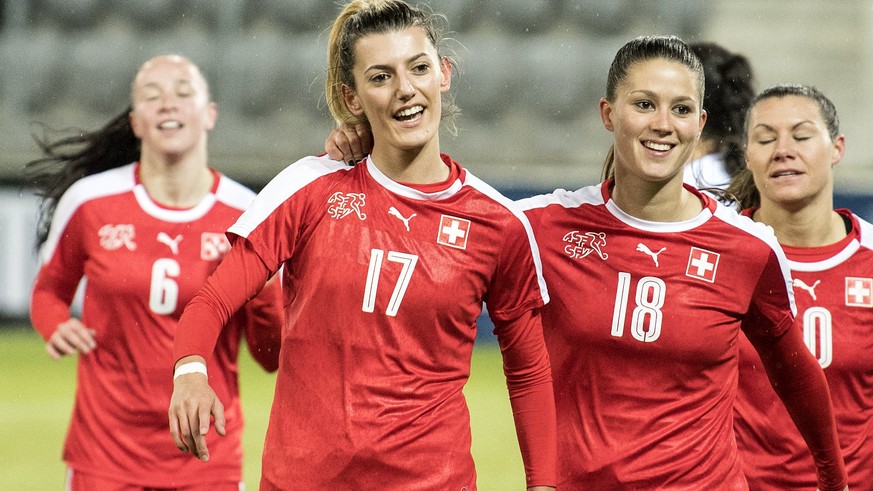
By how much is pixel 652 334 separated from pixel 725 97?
187cm

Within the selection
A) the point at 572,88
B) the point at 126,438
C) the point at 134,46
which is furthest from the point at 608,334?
the point at 134,46

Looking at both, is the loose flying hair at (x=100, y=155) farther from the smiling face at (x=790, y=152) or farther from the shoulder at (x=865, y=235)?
the shoulder at (x=865, y=235)

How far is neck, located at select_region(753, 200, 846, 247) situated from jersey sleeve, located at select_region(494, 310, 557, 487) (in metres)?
1.10

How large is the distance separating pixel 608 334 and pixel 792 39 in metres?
10.9

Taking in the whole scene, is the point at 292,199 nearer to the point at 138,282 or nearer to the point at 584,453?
the point at 584,453

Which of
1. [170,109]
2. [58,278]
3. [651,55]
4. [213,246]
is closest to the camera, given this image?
[651,55]

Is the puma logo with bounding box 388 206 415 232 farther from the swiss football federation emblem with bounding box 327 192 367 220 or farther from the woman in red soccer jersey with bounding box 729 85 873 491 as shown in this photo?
the woman in red soccer jersey with bounding box 729 85 873 491

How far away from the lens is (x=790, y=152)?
13.1 ft

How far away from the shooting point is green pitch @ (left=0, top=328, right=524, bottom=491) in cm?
745

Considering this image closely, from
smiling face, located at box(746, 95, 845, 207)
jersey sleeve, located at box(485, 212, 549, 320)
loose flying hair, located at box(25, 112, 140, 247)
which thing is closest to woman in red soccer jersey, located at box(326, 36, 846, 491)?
jersey sleeve, located at box(485, 212, 549, 320)

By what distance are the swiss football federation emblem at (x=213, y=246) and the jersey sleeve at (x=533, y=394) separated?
→ 4.96 feet

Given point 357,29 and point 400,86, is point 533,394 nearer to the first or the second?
point 400,86

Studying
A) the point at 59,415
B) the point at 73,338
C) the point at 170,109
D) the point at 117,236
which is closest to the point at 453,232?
the point at 73,338

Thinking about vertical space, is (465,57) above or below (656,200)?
above
